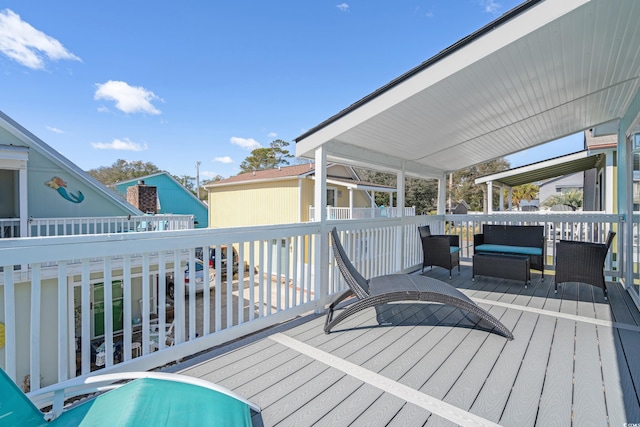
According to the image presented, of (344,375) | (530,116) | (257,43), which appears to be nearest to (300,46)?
(257,43)

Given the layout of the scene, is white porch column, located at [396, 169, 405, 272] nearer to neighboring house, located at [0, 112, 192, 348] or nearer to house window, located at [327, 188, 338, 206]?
neighboring house, located at [0, 112, 192, 348]

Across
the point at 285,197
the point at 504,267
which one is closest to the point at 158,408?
the point at 504,267

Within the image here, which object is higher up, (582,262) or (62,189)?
(62,189)

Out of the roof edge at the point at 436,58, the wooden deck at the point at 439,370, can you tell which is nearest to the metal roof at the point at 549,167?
the wooden deck at the point at 439,370

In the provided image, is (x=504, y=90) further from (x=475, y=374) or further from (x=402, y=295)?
(x=475, y=374)

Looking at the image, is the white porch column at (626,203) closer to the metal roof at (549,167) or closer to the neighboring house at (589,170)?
the neighboring house at (589,170)

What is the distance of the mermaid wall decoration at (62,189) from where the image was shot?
8512 mm

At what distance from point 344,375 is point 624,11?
3627 mm

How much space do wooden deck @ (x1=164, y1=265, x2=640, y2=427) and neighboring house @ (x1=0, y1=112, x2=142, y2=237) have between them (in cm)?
763

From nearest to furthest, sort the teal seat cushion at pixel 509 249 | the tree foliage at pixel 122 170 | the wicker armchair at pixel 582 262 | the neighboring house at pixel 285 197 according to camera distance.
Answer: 1. the wicker armchair at pixel 582 262
2. the teal seat cushion at pixel 509 249
3. the neighboring house at pixel 285 197
4. the tree foliage at pixel 122 170

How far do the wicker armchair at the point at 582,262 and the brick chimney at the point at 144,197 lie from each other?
14.0 m

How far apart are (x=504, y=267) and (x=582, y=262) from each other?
3.17 feet

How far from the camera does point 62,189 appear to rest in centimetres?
870

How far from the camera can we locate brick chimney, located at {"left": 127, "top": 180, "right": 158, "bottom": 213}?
42.7ft
